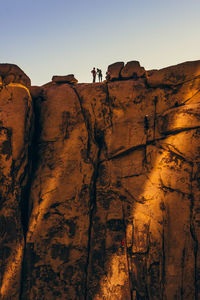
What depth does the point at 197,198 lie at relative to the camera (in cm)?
686

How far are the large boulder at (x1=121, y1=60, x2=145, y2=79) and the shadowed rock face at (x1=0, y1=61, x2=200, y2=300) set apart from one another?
3cm

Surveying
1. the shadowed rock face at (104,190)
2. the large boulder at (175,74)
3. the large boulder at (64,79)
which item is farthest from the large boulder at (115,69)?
the large boulder at (64,79)

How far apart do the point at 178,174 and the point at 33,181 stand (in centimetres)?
444

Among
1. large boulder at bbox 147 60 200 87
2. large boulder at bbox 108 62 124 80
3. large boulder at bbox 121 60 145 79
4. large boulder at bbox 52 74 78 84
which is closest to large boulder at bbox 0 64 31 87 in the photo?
large boulder at bbox 52 74 78 84

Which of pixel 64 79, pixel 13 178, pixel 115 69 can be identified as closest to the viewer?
pixel 13 178

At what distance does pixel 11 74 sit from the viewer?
7.67 m

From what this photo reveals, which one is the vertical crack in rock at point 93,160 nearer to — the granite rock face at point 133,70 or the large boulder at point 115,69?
the large boulder at point 115,69

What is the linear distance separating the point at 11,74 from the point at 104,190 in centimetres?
472

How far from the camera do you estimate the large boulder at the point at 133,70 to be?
8273 millimetres

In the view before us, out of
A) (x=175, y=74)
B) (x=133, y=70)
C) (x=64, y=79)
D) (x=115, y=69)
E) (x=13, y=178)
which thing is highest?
(x=115, y=69)

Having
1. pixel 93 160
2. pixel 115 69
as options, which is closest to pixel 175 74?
pixel 115 69

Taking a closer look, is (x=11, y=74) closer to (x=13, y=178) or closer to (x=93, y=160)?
(x=13, y=178)

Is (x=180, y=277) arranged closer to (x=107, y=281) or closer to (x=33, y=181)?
(x=107, y=281)

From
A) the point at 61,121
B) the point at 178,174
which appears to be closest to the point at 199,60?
the point at 178,174
